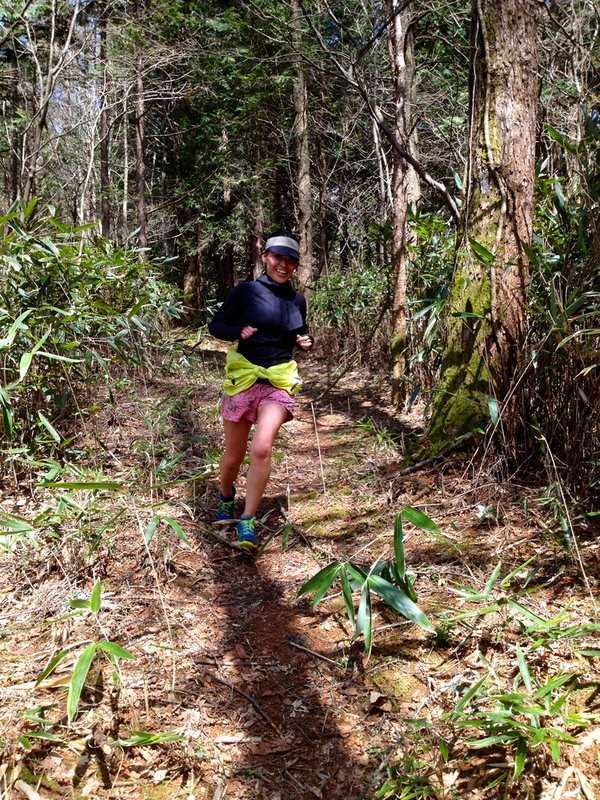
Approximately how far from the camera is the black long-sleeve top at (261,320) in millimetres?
3014

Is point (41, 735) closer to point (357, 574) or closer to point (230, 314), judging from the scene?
point (357, 574)

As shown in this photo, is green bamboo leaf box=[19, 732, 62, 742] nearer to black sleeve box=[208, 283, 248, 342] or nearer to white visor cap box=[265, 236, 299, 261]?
black sleeve box=[208, 283, 248, 342]

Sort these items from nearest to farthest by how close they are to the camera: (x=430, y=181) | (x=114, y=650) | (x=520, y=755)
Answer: (x=520, y=755) → (x=114, y=650) → (x=430, y=181)

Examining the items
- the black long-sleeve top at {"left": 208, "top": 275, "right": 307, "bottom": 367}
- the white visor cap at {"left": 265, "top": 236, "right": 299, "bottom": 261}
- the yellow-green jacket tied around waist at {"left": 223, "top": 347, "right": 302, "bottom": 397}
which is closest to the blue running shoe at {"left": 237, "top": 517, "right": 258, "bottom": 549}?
the yellow-green jacket tied around waist at {"left": 223, "top": 347, "right": 302, "bottom": 397}

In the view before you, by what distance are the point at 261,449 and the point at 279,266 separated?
0.98 metres

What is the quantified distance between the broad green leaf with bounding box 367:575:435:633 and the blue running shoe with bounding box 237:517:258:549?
1329mm

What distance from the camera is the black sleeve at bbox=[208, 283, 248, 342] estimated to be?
2992mm

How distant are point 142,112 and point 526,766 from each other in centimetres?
1167

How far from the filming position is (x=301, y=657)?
216 cm

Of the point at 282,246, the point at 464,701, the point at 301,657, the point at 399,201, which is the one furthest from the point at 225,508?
the point at 399,201

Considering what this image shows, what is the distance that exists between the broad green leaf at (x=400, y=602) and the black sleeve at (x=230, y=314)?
5.41 feet

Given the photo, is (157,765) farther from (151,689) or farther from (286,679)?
(286,679)

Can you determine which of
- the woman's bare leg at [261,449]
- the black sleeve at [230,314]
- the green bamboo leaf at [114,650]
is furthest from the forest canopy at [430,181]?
the green bamboo leaf at [114,650]

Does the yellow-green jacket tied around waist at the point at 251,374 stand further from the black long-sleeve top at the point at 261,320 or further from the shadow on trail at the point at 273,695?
the shadow on trail at the point at 273,695
